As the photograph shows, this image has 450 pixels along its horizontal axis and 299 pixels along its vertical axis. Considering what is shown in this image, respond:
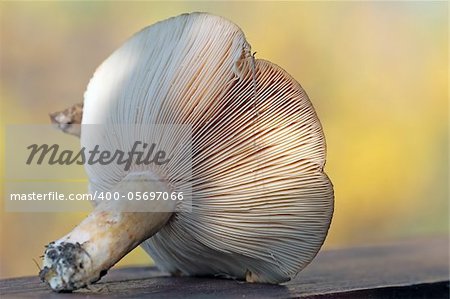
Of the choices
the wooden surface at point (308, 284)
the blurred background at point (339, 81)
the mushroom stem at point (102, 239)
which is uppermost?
the blurred background at point (339, 81)

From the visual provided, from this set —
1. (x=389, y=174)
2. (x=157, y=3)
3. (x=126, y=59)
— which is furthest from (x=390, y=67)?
(x=126, y=59)

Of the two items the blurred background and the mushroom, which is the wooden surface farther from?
the blurred background

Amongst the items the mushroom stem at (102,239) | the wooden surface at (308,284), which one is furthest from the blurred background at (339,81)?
the mushroom stem at (102,239)

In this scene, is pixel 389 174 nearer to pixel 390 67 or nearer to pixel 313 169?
pixel 390 67

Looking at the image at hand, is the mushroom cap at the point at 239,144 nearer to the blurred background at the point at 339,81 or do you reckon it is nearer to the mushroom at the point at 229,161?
the mushroom at the point at 229,161

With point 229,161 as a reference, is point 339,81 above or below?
above

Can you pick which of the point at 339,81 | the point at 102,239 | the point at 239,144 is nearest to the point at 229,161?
the point at 239,144

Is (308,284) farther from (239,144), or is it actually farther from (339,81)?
(339,81)
